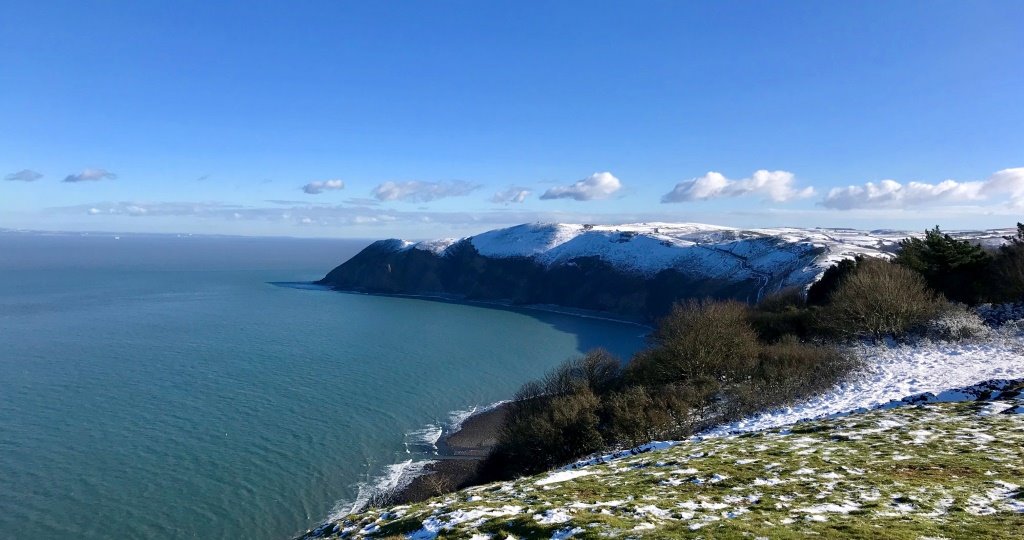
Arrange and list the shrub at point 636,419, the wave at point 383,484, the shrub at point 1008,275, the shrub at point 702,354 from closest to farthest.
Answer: the shrub at point 636,419, the wave at point 383,484, the shrub at point 702,354, the shrub at point 1008,275

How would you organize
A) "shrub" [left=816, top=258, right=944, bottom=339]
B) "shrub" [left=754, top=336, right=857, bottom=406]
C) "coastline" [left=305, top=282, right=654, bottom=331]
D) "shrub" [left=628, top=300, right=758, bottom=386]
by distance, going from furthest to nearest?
"coastline" [left=305, top=282, right=654, bottom=331] → "shrub" [left=816, top=258, right=944, bottom=339] → "shrub" [left=628, top=300, right=758, bottom=386] → "shrub" [left=754, top=336, right=857, bottom=406]

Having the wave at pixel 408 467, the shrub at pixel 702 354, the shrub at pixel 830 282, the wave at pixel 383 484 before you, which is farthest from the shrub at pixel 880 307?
the wave at pixel 383 484

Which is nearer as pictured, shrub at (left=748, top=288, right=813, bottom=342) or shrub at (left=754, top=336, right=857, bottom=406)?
shrub at (left=754, top=336, right=857, bottom=406)

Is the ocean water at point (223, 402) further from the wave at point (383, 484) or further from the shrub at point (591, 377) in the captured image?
the shrub at point (591, 377)

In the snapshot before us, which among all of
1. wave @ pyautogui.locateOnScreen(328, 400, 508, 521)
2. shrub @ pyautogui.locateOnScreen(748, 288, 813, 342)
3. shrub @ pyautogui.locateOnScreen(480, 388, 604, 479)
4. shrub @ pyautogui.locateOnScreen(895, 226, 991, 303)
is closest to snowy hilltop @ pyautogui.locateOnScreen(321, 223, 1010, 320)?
shrub @ pyautogui.locateOnScreen(895, 226, 991, 303)

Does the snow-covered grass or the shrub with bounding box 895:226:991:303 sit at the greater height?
the shrub with bounding box 895:226:991:303

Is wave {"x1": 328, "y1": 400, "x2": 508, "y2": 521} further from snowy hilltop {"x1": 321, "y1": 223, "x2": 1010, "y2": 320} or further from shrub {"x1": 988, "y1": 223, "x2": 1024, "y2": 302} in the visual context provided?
snowy hilltop {"x1": 321, "y1": 223, "x2": 1010, "y2": 320}

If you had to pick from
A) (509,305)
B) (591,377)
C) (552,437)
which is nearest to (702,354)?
(591,377)
